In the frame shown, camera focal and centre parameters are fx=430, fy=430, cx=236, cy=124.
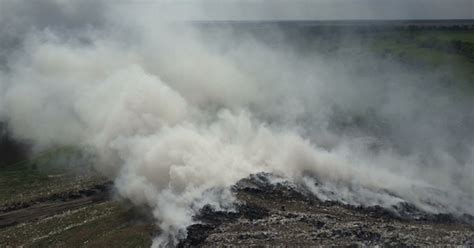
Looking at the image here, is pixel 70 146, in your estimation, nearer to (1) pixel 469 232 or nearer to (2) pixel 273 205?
(2) pixel 273 205

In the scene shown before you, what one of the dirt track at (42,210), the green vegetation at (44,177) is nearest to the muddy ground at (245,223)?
the dirt track at (42,210)

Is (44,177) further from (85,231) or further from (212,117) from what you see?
(212,117)

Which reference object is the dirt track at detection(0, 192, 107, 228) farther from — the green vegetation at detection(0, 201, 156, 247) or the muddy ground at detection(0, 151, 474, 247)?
the green vegetation at detection(0, 201, 156, 247)

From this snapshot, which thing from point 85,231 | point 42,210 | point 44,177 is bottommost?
point 85,231

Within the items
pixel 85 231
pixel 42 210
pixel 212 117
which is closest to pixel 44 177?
pixel 42 210

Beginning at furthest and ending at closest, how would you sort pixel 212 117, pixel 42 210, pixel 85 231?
pixel 212 117, pixel 42 210, pixel 85 231

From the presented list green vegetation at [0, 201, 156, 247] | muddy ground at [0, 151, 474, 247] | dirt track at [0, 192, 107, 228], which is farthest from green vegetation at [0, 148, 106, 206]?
green vegetation at [0, 201, 156, 247]

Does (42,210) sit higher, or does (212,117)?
(212,117)

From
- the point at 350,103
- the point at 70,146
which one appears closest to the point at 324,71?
the point at 350,103

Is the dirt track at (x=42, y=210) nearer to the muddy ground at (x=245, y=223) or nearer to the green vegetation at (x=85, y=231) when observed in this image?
the muddy ground at (x=245, y=223)
